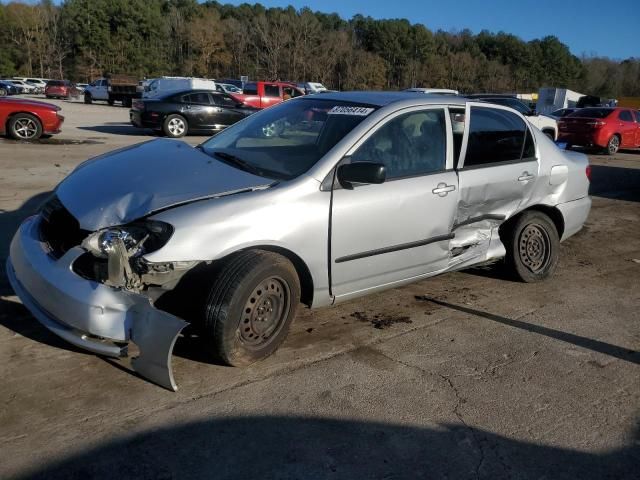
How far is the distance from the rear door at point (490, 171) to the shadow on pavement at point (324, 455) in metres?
1.99

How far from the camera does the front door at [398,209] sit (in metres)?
3.81

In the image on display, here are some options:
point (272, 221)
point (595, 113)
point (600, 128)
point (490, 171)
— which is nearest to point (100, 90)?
point (595, 113)

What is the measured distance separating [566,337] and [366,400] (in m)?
1.84

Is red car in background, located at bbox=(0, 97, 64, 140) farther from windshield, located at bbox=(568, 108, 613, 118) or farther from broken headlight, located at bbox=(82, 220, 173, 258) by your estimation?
windshield, located at bbox=(568, 108, 613, 118)

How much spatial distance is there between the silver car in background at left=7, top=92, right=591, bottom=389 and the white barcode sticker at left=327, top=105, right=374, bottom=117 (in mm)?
17

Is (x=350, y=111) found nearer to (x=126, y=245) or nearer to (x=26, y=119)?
(x=126, y=245)

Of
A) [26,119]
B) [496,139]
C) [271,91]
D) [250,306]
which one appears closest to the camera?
[250,306]

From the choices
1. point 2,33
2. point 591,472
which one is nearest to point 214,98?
point 591,472

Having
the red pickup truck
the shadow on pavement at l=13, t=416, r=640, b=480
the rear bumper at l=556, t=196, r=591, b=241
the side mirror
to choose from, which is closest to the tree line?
the red pickup truck

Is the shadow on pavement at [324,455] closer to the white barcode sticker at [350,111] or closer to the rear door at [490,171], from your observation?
the rear door at [490,171]

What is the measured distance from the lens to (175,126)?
54.8 feet

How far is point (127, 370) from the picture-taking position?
134 inches

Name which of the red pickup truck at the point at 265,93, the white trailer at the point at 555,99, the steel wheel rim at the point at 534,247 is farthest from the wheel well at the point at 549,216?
the white trailer at the point at 555,99

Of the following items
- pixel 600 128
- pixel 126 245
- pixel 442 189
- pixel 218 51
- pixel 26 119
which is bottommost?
pixel 126 245
